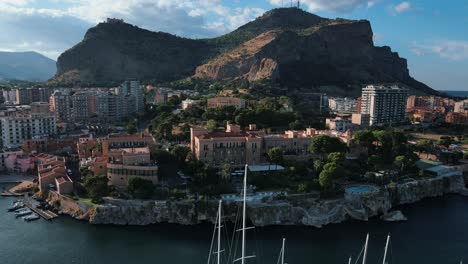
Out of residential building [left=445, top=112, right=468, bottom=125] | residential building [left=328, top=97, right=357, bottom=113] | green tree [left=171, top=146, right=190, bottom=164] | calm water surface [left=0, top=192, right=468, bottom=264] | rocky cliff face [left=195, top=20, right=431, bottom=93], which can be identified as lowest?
calm water surface [left=0, top=192, right=468, bottom=264]

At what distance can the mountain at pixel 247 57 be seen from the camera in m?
100

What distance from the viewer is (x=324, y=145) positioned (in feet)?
120

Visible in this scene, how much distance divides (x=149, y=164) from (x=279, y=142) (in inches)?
517

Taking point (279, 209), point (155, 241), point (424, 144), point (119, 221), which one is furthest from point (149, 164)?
point (424, 144)

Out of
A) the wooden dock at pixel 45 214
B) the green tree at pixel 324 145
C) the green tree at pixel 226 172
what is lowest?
the wooden dock at pixel 45 214

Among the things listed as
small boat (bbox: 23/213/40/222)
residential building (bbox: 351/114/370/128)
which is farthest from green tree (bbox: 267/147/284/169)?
residential building (bbox: 351/114/370/128)

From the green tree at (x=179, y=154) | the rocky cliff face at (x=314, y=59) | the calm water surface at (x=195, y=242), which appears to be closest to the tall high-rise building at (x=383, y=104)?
the rocky cliff face at (x=314, y=59)

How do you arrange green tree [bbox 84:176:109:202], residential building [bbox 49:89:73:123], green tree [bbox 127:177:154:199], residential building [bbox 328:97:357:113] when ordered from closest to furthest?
green tree [bbox 127:177:154:199], green tree [bbox 84:176:109:202], residential building [bbox 49:89:73:123], residential building [bbox 328:97:357:113]

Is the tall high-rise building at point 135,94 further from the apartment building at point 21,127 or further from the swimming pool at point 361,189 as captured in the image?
the swimming pool at point 361,189

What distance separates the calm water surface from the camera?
23.8m

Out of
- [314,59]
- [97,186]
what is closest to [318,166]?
[97,186]

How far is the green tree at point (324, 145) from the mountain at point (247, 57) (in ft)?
184

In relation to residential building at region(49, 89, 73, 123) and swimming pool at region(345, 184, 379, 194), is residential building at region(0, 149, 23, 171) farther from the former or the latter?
swimming pool at region(345, 184, 379, 194)

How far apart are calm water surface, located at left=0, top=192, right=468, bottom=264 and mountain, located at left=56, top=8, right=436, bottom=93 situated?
66.9m
